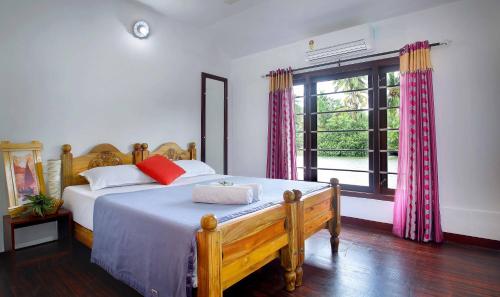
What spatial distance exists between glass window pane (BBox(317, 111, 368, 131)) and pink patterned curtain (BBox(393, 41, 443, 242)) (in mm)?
535

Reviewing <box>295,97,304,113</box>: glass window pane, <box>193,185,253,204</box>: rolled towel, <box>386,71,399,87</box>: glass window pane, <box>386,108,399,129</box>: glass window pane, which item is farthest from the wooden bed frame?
<box>295,97,304,113</box>: glass window pane

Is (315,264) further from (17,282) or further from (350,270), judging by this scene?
(17,282)

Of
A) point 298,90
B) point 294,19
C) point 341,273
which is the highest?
point 294,19

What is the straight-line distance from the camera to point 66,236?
2.62 m

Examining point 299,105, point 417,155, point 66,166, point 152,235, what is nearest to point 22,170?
point 66,166

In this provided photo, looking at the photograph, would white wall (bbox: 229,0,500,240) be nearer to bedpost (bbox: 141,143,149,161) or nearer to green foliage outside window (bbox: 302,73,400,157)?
green foliage outside window (bbox: 302,73,400,157)

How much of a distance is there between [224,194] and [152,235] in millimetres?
532

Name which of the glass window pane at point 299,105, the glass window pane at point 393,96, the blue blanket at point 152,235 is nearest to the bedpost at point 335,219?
the blue blanket at point 152,235

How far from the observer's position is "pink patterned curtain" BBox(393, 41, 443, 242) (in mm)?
2867

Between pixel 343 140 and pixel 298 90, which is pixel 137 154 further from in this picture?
pixel 343 140

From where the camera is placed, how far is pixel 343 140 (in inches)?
146

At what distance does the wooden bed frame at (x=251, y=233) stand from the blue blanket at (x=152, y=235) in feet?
0.33

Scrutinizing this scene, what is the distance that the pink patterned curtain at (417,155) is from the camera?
2867 mm

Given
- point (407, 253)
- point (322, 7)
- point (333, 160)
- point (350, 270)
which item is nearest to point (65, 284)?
point (350, 270)
